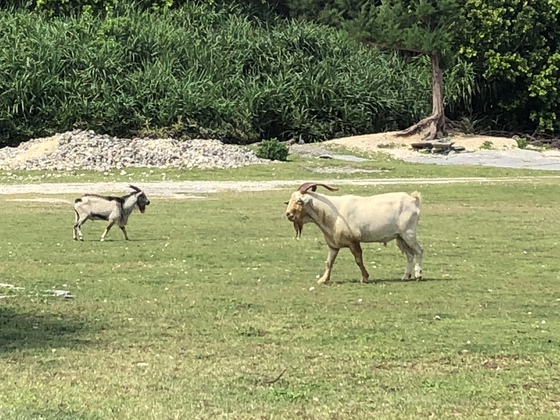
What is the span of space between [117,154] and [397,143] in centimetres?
1165

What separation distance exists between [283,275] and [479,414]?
22.5 feet

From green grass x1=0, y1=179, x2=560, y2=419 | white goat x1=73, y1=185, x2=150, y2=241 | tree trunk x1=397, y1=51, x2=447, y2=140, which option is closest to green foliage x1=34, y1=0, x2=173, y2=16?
tree trunk x1=397, y1=51, x2=447, y2=140

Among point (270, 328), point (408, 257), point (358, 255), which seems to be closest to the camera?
point (270, 328)

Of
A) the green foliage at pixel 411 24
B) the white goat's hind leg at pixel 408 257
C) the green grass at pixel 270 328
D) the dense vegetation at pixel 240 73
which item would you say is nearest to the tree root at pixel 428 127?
the dense vegetation at pixel 240 73

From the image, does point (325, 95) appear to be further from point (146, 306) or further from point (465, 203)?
point (146, 306)

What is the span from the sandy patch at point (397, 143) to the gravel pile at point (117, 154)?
5736mm

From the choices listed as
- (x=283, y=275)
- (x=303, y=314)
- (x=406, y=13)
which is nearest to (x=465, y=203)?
(x=283, y=275)

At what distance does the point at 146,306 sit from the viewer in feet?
36.1

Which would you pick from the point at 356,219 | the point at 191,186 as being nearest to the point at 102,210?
the point at 356,219

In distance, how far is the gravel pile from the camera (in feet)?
112

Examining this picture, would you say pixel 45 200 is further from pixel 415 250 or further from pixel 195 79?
pixel 195 79

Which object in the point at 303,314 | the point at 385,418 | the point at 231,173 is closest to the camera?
the point at 385,418

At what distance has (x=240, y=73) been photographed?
1774 inches

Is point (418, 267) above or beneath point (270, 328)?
beneath
